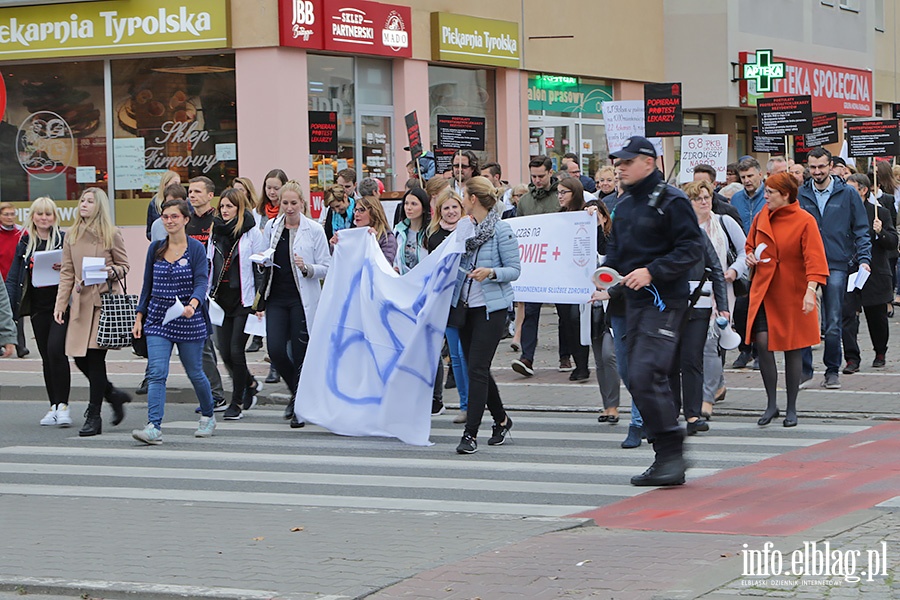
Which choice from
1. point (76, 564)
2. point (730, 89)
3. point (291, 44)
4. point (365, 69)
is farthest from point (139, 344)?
point (730, 89)

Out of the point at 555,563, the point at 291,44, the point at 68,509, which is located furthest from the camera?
the point at 291,44

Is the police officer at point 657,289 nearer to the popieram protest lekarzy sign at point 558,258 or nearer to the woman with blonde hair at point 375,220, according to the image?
the woman with blonde hair at point 375,220

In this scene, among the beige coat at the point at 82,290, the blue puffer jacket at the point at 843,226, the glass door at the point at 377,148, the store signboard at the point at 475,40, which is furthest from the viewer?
the store signboard at the point at 475,40

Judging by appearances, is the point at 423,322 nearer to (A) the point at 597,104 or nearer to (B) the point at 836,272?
(B) the point at 836,272

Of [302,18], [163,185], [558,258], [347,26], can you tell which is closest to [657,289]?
[558,258]

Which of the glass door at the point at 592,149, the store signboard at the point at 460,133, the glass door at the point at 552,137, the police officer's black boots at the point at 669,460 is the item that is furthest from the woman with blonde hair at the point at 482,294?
the glass door at the point at 592,149

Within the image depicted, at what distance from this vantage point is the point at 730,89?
34.8 meters

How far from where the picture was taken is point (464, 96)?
28.1m

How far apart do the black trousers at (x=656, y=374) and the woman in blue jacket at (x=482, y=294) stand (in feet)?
6.14

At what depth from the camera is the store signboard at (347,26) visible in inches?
933

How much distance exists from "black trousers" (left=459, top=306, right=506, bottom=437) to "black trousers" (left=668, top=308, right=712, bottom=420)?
1466mm

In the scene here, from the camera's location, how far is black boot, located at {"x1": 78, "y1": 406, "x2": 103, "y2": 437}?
479 inches

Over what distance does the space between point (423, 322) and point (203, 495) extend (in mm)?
2589

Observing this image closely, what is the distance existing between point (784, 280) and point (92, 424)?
5.74m
